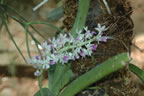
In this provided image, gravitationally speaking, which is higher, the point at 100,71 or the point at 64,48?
the point at 64,48

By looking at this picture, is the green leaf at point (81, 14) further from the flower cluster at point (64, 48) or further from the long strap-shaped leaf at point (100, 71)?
the long strap-shaped leaf at point (100, 71)

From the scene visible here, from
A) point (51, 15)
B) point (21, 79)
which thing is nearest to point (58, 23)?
point (21, 79)

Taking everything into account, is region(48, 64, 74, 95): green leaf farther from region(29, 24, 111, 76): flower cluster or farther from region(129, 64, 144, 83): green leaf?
region(129, 64, 144, 83): green leaf

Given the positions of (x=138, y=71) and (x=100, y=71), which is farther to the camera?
(x=138, y=71)

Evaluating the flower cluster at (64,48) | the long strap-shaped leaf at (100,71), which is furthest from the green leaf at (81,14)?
the long strap-shaped leaf at (100,71)

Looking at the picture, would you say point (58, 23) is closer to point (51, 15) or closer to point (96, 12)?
point (51, 15)
